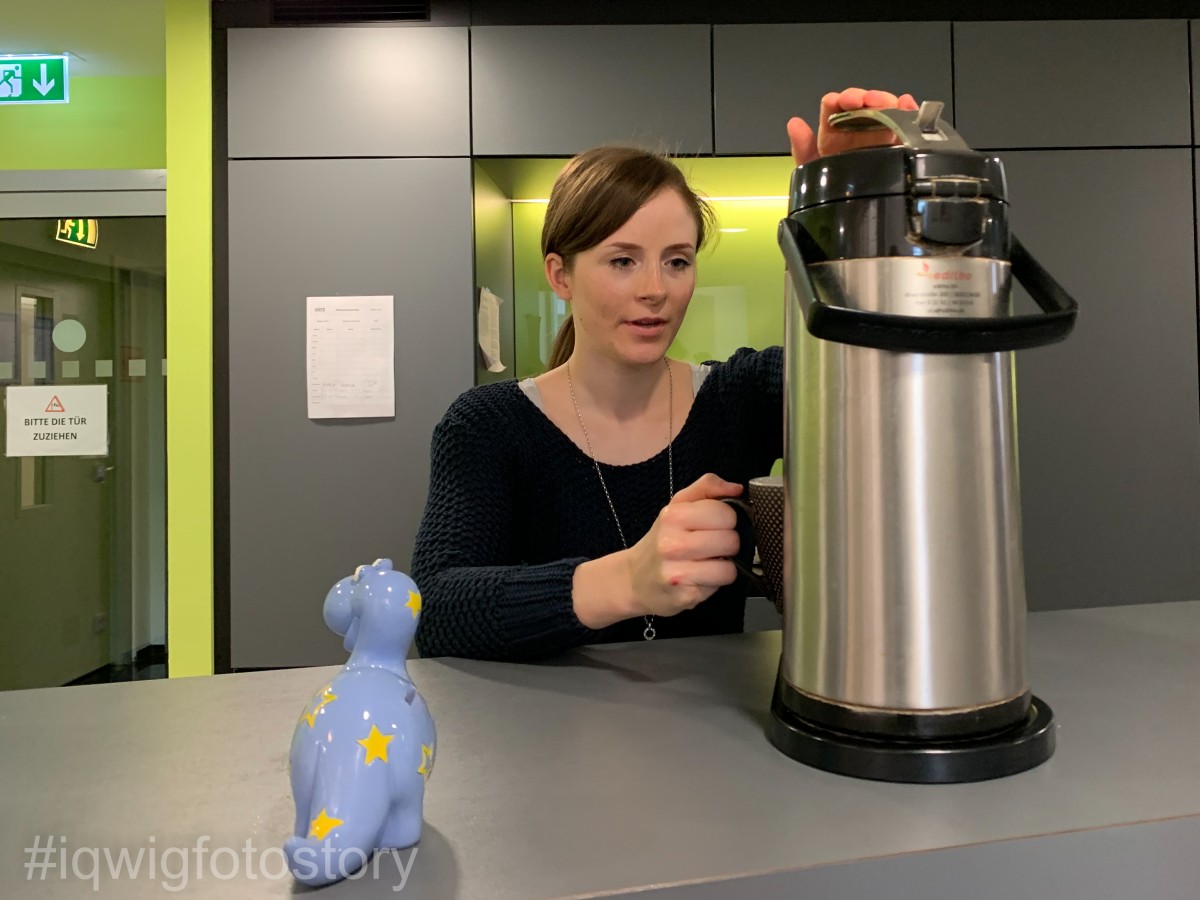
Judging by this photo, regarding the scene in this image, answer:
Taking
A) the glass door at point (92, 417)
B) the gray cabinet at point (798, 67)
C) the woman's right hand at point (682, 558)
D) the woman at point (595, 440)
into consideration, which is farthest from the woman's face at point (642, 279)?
the glass door at point (92, 417)

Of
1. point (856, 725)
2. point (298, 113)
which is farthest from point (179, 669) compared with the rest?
point (856, 725)

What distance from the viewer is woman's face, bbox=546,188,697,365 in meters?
1.02

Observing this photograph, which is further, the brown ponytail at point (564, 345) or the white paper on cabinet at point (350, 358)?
the white paper on cabinet at point (350, 358)

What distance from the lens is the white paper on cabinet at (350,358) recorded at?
203 centimetres

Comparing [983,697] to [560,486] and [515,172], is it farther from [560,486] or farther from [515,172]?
[515,172]

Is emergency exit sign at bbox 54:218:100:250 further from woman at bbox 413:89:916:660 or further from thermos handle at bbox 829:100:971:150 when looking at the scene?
thermos handle at bbox 829:100:971:150

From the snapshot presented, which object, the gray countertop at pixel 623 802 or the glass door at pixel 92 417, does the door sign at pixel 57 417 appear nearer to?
the glass door at pixel 92 417

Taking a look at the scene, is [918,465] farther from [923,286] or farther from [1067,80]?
[1067,80]

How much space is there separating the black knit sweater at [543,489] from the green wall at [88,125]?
2.23m

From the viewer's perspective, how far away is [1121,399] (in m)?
2.13

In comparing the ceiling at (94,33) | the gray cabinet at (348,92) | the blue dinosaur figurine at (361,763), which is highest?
the ceiling at (94,33)

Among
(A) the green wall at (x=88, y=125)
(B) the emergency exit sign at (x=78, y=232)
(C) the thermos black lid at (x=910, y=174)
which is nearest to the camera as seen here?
(C) the thermos black lid at (x=910, y=174)

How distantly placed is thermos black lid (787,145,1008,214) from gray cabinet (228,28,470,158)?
1.70 m

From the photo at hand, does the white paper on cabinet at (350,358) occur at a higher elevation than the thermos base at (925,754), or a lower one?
higher
